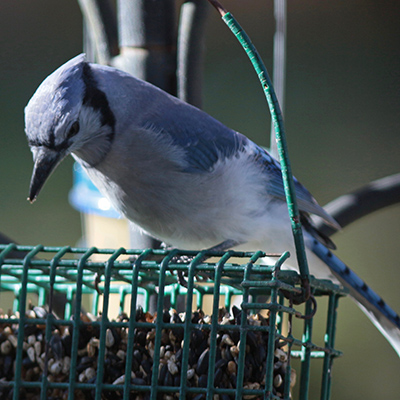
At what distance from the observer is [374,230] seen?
4.48 metres

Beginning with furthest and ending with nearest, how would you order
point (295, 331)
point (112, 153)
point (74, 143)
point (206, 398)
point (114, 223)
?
point (295, 331) → point (114, 223) → point (112, 153) → point (74, 143) → point (206, 398)

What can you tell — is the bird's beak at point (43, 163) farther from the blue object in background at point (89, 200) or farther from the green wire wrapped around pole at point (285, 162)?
the blue object in background at point (89, 200)

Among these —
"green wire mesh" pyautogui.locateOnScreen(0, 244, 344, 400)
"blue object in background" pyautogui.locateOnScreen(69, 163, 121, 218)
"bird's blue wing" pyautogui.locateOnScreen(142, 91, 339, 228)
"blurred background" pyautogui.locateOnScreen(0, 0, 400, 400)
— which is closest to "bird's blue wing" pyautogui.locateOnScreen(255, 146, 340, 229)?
"bird's blue wing" pyautogui.locateOnScreen(142, 91, 339, 228)

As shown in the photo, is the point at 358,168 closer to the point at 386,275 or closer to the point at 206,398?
the point at 386,275

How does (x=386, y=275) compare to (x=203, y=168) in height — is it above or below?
below

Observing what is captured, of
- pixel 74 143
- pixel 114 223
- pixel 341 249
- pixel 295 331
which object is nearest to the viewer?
pixel 74 143

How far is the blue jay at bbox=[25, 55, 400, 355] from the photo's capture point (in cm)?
166

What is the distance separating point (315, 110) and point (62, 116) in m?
3.39

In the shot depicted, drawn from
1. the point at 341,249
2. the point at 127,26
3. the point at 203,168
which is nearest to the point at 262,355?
the point at 203,168

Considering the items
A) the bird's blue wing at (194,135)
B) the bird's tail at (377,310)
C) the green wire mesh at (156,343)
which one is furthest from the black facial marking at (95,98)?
the bird's tail at (377,310)

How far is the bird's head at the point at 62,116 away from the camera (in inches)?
57.9

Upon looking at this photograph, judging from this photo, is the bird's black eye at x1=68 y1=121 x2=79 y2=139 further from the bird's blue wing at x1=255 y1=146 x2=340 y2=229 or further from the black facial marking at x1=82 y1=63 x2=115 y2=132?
the bird's blue wing at x1=255 y1=146 x2=340 y2=229

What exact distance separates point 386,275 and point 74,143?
10.1 ft

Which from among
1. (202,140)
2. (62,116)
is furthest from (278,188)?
(62,116)
